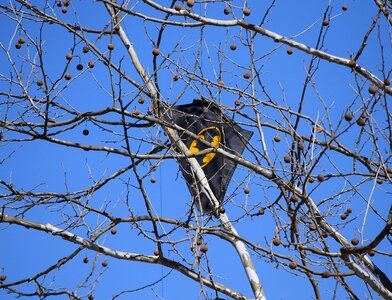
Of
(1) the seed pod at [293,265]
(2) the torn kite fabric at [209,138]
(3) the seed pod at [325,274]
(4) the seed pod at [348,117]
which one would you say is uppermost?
(2) the torn kite fabric at [209,138]

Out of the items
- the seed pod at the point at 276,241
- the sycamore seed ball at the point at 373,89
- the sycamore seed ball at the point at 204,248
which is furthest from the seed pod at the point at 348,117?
the sycamore seed ball at the point at 204,248

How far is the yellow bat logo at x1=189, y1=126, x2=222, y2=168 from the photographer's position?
664cm

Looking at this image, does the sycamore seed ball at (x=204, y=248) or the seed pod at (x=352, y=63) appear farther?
the sycamore seed ball at (x=204, y=248)

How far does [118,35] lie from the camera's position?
7363mm

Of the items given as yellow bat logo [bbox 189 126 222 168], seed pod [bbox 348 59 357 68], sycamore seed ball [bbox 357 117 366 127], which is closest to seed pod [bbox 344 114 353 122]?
sycamore seed ball [bbox 357 117 366 127]

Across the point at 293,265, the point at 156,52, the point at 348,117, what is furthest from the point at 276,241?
the point at 156,52

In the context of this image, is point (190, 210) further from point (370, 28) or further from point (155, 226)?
point (370, 28)

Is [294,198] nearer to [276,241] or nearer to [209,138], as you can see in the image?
[276,241]

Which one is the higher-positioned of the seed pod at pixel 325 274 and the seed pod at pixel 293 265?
the seed pod at pixel 293 265

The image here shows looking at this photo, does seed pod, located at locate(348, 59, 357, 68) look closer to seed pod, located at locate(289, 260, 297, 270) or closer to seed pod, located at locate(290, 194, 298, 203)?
seed pod, located at locate(290, 194, 298, 203)

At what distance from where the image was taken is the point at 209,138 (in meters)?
6.69

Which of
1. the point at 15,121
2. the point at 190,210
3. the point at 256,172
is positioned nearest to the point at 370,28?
the point at 256,172

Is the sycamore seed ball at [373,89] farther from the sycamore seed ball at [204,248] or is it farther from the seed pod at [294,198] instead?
the sycamore seed ball at [204,248]

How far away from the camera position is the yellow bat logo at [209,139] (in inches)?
261
